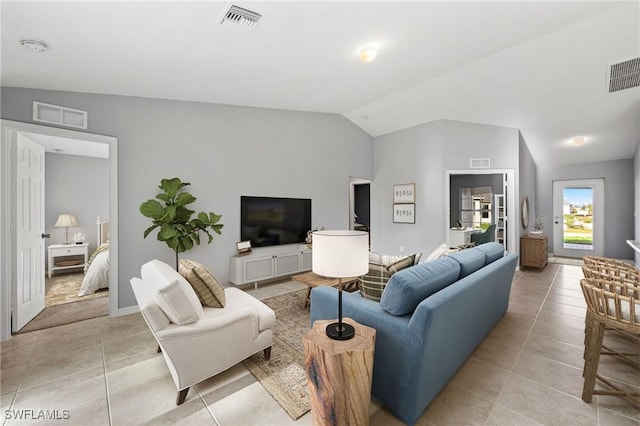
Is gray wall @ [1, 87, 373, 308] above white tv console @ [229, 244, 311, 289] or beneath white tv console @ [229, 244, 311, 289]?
above

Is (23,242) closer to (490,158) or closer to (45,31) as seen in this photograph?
(45,31)

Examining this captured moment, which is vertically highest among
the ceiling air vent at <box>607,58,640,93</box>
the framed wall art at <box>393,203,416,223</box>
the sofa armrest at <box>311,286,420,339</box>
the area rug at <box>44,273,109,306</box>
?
the ceiling air vent at <box>607,58,640,93</box>

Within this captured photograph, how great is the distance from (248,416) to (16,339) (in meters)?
2.69

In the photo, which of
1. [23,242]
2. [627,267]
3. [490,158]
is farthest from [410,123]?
[23,242]

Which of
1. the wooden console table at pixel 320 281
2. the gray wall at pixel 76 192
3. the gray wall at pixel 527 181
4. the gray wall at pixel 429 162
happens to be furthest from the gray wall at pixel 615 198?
the gray wall at pixel 76 192

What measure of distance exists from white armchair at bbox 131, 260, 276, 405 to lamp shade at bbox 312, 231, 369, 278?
0.91 metres

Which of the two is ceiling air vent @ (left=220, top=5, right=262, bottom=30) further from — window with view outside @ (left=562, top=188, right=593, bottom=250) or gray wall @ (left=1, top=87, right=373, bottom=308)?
window with view outside @ (left=562, top=188, right=593, bottom=250)

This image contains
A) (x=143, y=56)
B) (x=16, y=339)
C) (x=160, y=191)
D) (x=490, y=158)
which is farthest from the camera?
(x=490, y=158)

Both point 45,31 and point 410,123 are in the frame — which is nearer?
point 45,31

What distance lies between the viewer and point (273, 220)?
4.60 metres

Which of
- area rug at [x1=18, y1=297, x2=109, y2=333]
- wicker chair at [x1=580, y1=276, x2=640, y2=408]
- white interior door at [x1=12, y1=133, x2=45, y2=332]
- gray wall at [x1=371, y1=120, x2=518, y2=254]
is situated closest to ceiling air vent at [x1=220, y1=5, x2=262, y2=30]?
white interior door at [x1=12, y1=133, x2=45, y2=332]

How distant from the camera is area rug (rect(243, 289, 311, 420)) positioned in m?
1.80

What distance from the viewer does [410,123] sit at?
5.61 m

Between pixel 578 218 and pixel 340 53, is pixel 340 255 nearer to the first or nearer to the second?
pixel 340 53
